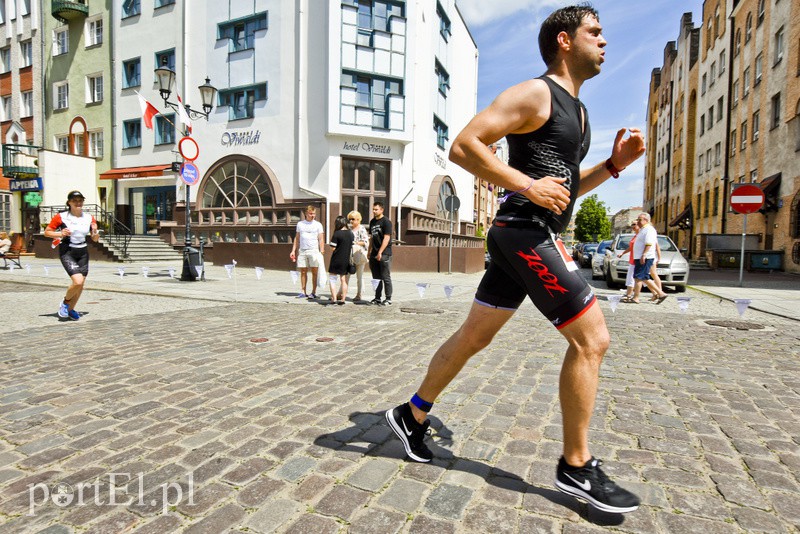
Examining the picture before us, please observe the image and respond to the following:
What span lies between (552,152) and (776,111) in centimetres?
2651

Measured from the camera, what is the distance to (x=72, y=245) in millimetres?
6875

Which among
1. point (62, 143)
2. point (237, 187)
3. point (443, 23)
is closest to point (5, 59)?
point (62, 143)

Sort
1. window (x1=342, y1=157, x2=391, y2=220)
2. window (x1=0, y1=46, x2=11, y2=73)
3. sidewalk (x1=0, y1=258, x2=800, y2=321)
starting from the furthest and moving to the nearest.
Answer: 1. window (x1=0, y1=46, x2=11, y2=73)
2. window (x1=342, y1=157, x2=391, y2=220)
3. sidewalk (x1=0, y1=258, x2=800, y2=321)

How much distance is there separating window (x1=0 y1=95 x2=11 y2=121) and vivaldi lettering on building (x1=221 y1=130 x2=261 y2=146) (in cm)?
1887

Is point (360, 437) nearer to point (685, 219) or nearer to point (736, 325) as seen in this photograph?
point (736, 325)

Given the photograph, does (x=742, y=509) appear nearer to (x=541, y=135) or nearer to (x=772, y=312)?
(x=541, y=135)

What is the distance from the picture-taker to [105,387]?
3582mm

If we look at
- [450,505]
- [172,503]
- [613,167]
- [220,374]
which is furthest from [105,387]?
[613,167]

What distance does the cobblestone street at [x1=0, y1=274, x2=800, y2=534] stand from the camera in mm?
1954

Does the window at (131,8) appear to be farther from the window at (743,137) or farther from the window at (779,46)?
the window at (743,137)

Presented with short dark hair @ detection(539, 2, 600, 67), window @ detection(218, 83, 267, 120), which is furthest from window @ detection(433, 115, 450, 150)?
short dark hair @ detection(539, 2, 600, 67)
